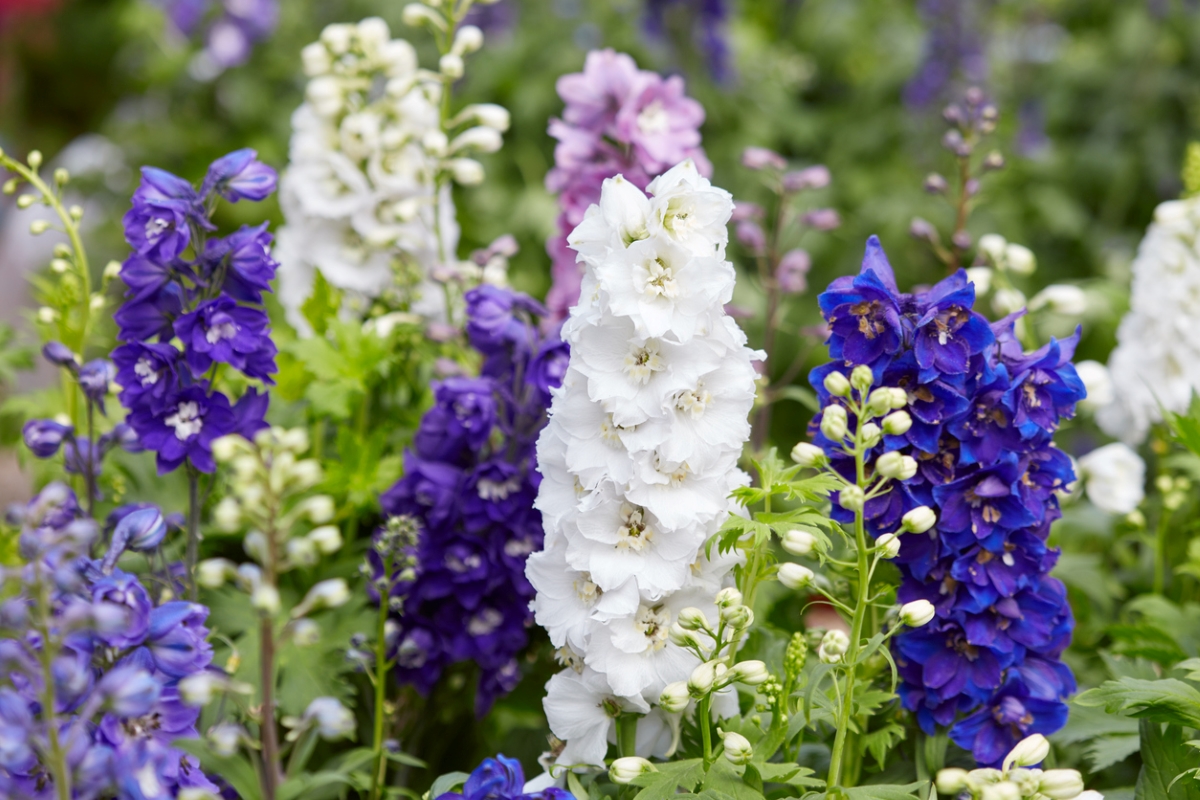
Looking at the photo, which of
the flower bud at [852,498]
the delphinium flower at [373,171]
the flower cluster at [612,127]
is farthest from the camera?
the delphinium flower at [373,171]

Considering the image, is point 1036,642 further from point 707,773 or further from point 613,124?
point 613,124

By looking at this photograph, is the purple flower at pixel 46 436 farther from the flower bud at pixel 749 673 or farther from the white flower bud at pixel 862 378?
the white flower bud at pixel 862 378

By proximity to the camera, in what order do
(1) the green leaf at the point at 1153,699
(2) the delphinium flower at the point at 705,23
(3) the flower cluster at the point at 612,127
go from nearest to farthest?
(1) the green leaf at the point at 1153,699 < (3) the flower cluster at the point at 612,127 < (2) the delphinium flower at the point at 705,23

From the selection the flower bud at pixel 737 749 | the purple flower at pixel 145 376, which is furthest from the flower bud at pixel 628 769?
the purple flower at pixel 145 376

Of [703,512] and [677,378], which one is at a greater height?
[677,378]

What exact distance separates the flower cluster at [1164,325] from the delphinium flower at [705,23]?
2.49 metres

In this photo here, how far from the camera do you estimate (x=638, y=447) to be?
1584 millimetres

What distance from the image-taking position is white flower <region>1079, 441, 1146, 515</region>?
2.43m

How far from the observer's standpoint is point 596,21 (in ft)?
18.0

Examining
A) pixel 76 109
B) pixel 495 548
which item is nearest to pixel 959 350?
pixel 495 548

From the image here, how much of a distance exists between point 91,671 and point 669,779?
813 millimetres

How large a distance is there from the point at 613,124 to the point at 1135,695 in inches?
60.4

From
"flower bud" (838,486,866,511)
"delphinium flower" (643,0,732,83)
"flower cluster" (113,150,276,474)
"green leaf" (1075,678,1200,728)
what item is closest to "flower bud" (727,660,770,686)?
→ "flower bud" (838,486,866,511)

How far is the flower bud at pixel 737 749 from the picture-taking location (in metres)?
1.52
